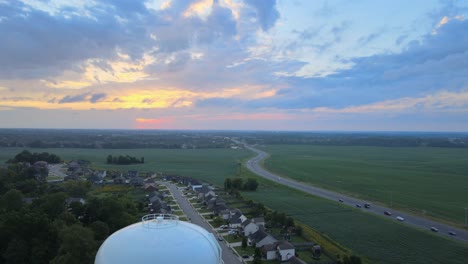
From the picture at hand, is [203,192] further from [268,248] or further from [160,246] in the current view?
[160,246]

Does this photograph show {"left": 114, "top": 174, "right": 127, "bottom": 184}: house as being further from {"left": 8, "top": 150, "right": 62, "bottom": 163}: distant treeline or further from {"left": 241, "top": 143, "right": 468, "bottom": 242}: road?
{"left": 241, "top": 143, "right": 468, "bottom": 242}: road

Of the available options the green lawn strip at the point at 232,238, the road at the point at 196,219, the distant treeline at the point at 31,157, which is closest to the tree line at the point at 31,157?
the distant treeline at the point at 31,157

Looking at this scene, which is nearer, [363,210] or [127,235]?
[127,235]

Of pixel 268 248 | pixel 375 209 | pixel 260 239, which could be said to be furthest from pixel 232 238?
pixel 375 209

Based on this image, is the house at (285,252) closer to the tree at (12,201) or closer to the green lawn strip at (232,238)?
→ the green lawn strip at (232,238)

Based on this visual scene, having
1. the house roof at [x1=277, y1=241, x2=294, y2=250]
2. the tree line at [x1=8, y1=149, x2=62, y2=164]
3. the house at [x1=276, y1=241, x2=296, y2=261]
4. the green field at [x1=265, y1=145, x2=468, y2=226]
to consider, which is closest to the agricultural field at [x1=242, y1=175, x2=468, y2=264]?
the house at [x1=276, y1=241, x2=296, y2=261]

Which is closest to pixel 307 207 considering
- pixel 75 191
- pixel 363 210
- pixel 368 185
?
pixel 363 210

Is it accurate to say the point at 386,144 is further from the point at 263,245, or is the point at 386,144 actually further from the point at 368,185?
the point at 263,245
